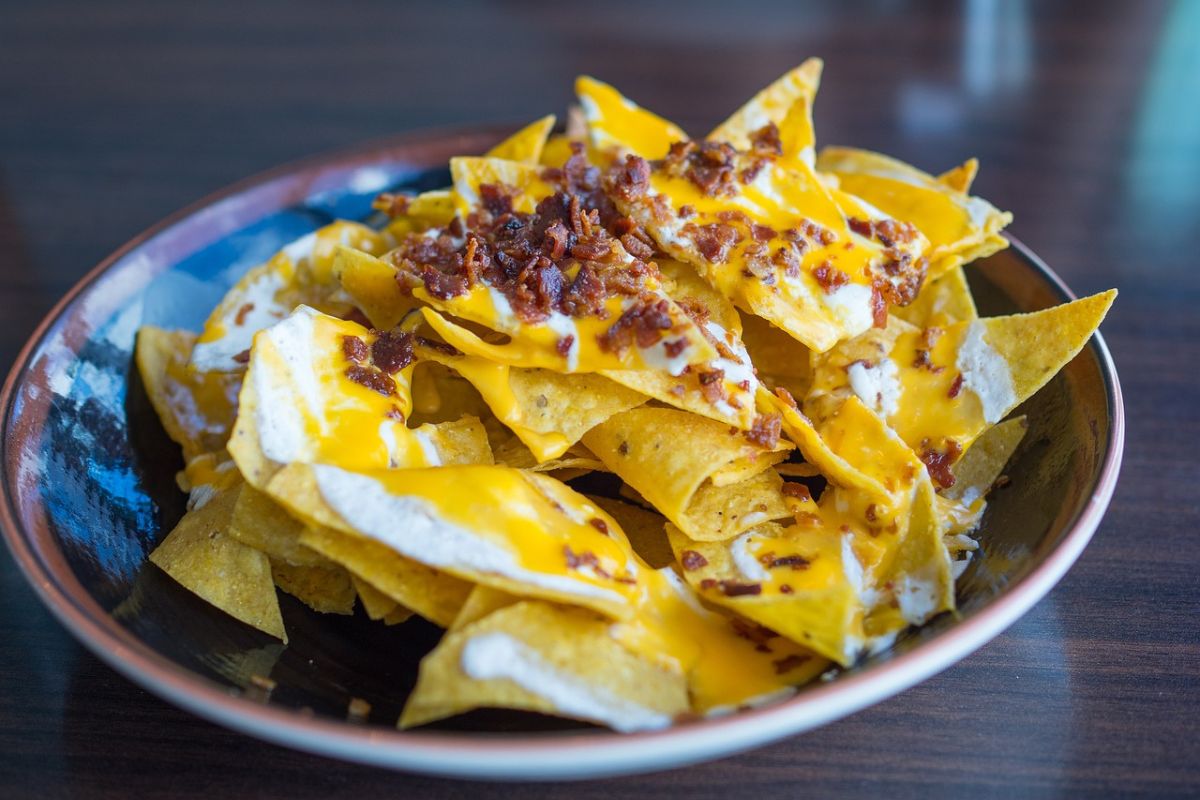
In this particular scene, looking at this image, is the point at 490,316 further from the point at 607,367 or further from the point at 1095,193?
the point at 1095,193

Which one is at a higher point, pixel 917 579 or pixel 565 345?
pixel 565 345

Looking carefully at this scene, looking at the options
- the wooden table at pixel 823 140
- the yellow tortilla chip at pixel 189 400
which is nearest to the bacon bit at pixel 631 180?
the yellow tortilla chip at pixel 189 400

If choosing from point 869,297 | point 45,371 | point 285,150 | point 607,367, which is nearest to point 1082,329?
point 869,297

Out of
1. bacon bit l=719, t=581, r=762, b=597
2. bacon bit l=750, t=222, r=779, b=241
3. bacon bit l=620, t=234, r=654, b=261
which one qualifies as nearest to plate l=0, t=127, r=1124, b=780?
bacon bit l=719, t=581, r=762, b=597

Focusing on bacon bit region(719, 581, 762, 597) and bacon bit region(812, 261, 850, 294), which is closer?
bacon bit region(719, 581, 762, 597)

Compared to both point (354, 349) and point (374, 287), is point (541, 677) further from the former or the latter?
point (374, 287)

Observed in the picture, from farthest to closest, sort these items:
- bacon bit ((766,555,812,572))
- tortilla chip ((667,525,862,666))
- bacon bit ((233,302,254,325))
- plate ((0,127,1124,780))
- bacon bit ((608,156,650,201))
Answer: bacon bit ((233,302,254,325)) < bacon bit ((608,156,650,201)) < bacon bit ((766,555,812,572)) < tortilla chip ((667,525,862,666)) < plate ((0,127,1124,780))

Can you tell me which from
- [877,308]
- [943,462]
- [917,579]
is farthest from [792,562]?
[877,308]

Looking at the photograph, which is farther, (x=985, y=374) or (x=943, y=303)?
(x=943, y=303)

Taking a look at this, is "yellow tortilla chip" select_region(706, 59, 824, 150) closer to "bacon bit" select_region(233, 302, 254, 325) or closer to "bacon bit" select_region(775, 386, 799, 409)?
"bacon bit" select_region(775, 386, 799, 409)
